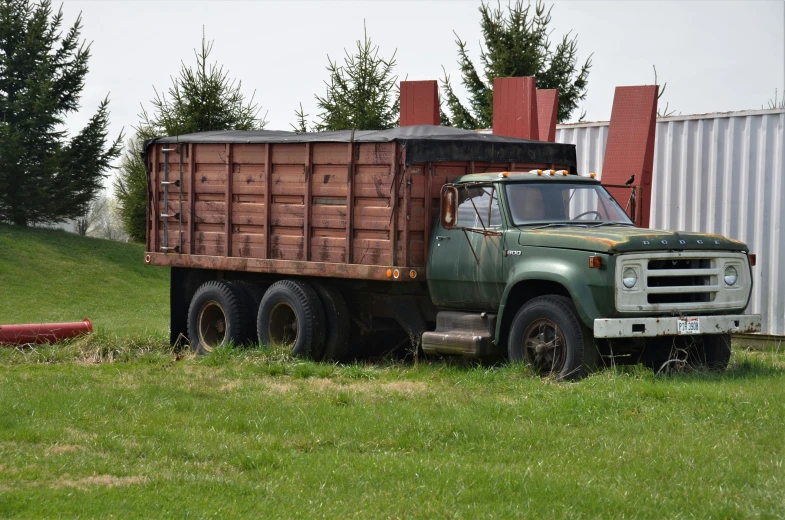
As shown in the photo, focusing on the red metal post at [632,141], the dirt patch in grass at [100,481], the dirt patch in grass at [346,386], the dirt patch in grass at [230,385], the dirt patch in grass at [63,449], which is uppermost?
the red metal post at [632,141]

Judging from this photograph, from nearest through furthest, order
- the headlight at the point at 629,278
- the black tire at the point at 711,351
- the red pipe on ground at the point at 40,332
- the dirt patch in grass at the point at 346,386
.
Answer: the headlight at the point at 629,278, the dirt patch in grass at the point at 346,386, the black tire at the point at 711,351, the red pipe on ground at the point at 40,332

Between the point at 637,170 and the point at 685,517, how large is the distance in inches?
407

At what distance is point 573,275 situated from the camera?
10867mm

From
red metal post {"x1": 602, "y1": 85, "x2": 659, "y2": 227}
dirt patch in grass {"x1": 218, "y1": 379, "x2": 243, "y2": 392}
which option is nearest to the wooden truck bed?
dirt patch in grass {"x1": 218, "y1": 379, "x2": 243, "y2": 392}

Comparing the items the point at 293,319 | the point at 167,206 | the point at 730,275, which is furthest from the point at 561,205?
the point at 167,206

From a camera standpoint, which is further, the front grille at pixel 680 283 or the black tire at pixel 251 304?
the black tire at pixel 251 304

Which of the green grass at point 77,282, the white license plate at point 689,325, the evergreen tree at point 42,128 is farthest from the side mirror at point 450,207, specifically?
the evergreen tree at point 42,128

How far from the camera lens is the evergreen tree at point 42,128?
113 feet

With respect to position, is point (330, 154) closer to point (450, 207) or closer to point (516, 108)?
point (450, 207)

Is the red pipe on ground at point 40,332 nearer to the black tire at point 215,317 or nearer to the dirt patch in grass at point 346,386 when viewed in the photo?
the black tire at point 215,317

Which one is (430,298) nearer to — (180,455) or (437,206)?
(437,206)

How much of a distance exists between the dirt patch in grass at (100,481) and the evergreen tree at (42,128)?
92.5 ft

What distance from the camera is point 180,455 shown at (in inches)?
308

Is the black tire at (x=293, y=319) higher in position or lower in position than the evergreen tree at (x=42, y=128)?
lower
